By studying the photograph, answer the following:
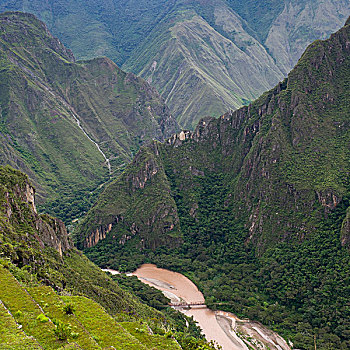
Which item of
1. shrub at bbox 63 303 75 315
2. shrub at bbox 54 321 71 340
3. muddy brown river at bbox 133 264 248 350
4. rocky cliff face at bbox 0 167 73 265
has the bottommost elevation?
muddy brown river at bbox 133 264 248 350

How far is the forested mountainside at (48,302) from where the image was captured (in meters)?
36.7

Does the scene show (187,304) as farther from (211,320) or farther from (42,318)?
(42,318)

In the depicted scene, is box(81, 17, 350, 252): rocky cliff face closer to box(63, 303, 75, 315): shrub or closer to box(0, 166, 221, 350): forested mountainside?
box(0, 166, 221, 350): forested mountainside

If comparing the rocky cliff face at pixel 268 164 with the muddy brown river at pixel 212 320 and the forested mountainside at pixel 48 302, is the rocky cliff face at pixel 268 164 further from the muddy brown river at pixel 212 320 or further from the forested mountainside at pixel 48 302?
A: the forested mountainside at pixel 48 302

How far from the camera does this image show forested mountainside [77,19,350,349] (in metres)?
111

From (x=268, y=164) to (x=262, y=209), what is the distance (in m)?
17.6

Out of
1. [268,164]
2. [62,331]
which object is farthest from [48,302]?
[268,164]

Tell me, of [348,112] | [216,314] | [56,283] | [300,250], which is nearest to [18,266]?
[56,283]

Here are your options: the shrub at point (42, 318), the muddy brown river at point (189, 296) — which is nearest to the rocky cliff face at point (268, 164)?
the muddy brown river at point (189, 296)

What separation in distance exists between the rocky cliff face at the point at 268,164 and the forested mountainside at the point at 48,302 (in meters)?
56.2

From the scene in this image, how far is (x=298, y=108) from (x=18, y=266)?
121 meters

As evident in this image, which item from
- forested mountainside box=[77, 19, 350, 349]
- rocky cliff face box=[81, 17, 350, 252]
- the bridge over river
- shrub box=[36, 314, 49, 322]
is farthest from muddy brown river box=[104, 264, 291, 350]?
shrub box=[36, 314, 49, 322]

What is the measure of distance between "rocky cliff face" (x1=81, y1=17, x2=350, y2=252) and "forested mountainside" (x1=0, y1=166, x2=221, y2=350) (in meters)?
56.2

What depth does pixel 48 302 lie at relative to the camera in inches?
1738
